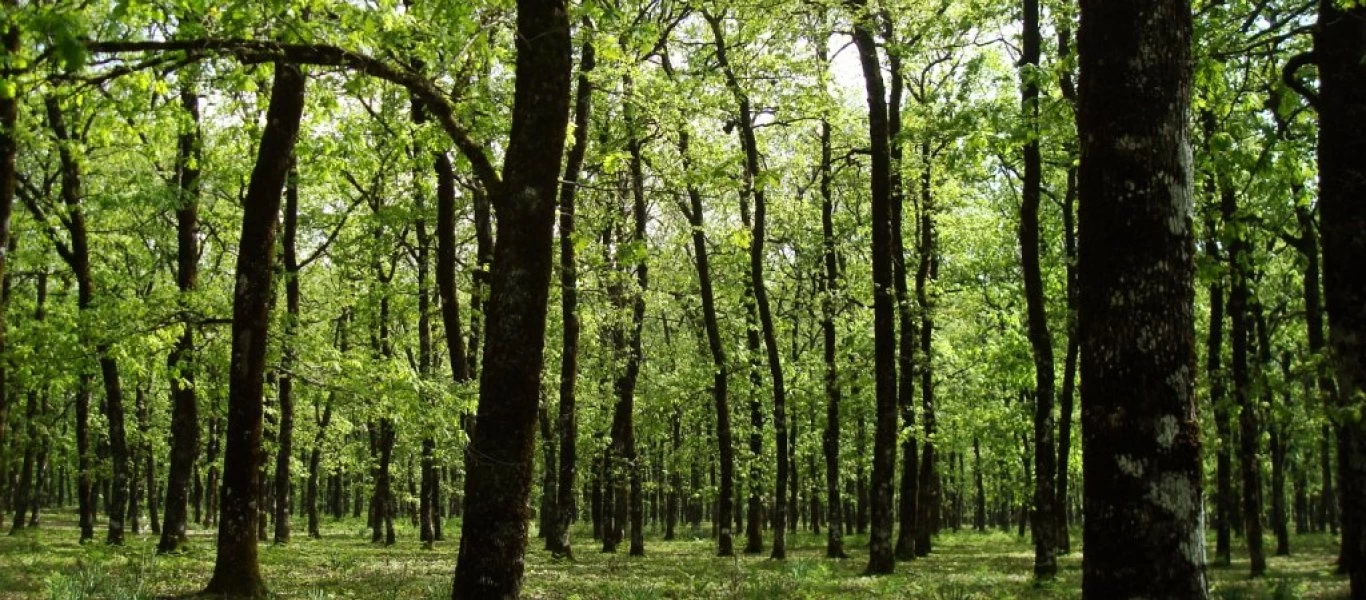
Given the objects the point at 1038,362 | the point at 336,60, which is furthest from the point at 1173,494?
the point at 1038,362

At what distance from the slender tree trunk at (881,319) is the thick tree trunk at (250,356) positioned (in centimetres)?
1174

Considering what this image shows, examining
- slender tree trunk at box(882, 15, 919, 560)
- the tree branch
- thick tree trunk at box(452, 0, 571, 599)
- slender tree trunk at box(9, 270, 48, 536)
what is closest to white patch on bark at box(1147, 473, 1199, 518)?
thick tree trunk at box(452, 0, 571, 599)

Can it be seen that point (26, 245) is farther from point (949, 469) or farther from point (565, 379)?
point (949, 469)

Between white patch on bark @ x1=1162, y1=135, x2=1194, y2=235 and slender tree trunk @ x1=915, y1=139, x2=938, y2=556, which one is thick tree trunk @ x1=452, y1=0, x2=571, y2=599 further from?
slender tree trunk @ x1=915, y1=139, x2=938, y2=556

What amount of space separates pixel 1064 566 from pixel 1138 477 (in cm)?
2179

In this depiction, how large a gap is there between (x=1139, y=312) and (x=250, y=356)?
34.5ft

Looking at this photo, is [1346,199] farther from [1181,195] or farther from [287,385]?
[287,385]

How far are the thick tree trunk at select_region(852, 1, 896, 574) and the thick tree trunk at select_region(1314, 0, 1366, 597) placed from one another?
9.71 metres

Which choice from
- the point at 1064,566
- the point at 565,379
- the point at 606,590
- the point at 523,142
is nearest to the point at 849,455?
the point at 1064,566

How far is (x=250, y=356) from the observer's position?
11180 millimetres

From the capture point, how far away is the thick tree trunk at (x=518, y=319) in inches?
268

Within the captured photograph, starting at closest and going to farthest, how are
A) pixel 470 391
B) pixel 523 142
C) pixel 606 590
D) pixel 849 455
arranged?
pixel 523 142, pixel 606 590, pixel 470 391, pixel 849 455

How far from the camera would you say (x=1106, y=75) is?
4273mm

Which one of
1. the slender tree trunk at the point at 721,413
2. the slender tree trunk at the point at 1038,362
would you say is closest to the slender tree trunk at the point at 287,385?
the slender tree trunk at the point at 721,413
